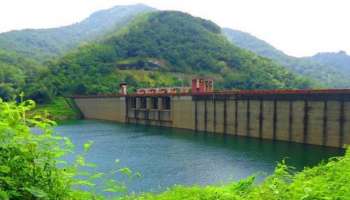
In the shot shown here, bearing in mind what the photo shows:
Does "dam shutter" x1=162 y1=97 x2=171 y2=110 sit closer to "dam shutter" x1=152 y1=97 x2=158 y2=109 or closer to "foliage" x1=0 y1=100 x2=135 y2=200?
"dam shutter" x1=152 y1=97 x2=158 y2=109

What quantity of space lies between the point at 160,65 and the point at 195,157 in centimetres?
12353

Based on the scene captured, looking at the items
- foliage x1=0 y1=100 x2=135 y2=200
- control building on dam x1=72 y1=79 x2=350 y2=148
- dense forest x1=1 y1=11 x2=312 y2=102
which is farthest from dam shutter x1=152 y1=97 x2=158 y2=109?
foliage x1=0 y1=100 x2=135 y2=200

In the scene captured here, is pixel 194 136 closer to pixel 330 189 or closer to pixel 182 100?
pixel 182 100

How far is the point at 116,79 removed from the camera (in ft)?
474

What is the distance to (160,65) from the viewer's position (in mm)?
165375

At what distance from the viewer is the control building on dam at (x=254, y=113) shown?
49.5m

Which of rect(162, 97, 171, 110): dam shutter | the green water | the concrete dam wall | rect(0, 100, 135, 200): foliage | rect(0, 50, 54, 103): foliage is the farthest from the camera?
rect(0, 50, 54, 103): foliage

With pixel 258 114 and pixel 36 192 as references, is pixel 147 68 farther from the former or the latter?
pixel 36 192

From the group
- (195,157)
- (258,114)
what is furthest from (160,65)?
(195,157)

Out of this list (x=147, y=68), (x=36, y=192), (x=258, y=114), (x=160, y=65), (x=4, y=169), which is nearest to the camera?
(x=4, y=169)

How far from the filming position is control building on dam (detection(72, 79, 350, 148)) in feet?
162

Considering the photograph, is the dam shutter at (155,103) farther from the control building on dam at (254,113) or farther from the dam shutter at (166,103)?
the dam shutter at (166,103)

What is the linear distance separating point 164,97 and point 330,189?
80674mm

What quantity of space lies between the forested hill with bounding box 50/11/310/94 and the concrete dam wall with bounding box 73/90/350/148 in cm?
4681
